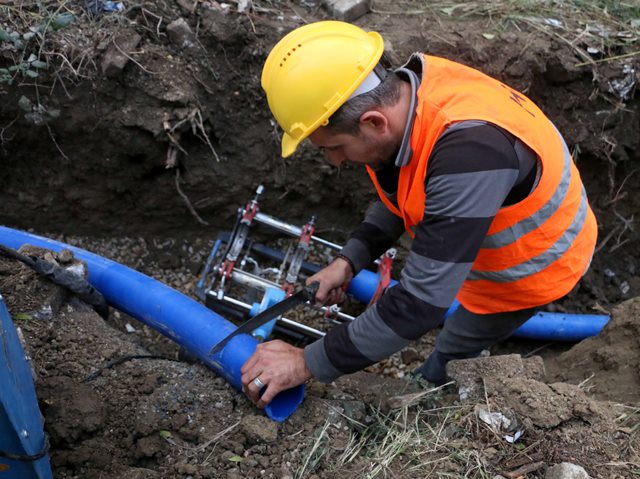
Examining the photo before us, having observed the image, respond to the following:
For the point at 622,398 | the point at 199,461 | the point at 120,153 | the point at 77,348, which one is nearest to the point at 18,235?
the point at 120,153

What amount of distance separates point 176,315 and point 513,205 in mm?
1457

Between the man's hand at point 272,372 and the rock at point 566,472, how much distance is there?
0.82m

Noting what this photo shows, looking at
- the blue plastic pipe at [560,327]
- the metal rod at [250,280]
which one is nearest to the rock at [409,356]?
the blue plastic pipe at [560,327]

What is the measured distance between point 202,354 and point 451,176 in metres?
1.30

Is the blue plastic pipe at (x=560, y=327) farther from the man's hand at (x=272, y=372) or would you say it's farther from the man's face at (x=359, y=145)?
the man's face at (x=359, y=145)

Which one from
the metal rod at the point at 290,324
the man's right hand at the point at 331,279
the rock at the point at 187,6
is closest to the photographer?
the man's right hand at the point at 331,279

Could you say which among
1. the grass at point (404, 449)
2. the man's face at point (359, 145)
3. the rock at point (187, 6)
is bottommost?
the grass at point (404, 449)

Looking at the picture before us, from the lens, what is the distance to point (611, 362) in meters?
2.89

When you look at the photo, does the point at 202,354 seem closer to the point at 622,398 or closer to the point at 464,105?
the point at 464,105

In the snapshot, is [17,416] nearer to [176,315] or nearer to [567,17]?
[176,315]

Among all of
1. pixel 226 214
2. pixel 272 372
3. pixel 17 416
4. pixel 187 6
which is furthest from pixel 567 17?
pixel 17 416

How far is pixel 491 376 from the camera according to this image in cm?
225

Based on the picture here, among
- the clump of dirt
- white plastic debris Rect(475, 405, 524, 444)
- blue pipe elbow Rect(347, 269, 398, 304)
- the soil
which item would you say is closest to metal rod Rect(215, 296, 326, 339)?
blue pipe elbow Rect(347, 269, 398, 304)

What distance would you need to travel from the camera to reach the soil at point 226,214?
205 cm
